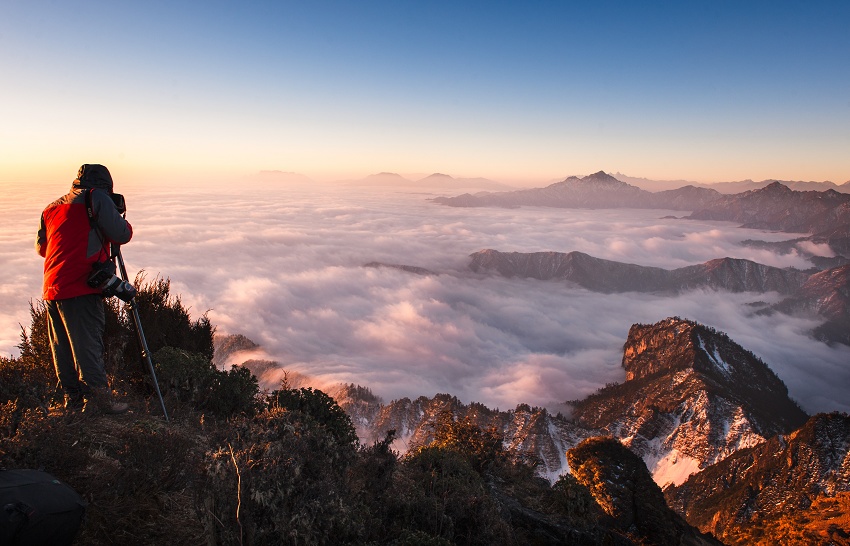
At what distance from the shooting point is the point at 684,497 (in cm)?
7719

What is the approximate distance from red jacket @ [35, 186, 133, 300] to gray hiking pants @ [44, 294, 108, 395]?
0.18 metres

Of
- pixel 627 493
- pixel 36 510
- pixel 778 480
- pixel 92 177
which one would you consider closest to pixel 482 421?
pixel 778 480

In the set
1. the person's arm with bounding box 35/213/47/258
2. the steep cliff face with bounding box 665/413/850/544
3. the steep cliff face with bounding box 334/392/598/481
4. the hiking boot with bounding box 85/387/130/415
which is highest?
the person's arm with bounding box 35/213/47/258

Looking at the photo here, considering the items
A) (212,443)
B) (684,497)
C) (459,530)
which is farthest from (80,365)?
(684,497)

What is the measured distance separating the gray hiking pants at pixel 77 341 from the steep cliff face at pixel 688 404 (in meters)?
119

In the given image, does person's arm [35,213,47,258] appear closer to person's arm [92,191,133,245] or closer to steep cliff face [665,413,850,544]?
person's arm [92,191,133,245]

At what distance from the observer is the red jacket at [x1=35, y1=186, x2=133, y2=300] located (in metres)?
4.82

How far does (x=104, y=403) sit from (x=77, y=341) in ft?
2.62

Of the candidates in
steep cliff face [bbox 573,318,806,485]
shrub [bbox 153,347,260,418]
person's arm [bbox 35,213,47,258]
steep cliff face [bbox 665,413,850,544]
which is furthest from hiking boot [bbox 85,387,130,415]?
steep cliff face [bbox 573,318,806,485]

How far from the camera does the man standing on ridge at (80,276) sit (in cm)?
484

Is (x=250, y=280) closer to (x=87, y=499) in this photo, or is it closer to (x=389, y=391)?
(x=389, y=391)

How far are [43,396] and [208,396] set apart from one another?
77.7 inches

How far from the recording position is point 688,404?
120688 millimetres

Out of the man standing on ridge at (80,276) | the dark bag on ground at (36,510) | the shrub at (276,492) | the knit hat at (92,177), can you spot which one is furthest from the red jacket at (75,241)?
the shrub at (276,492)
